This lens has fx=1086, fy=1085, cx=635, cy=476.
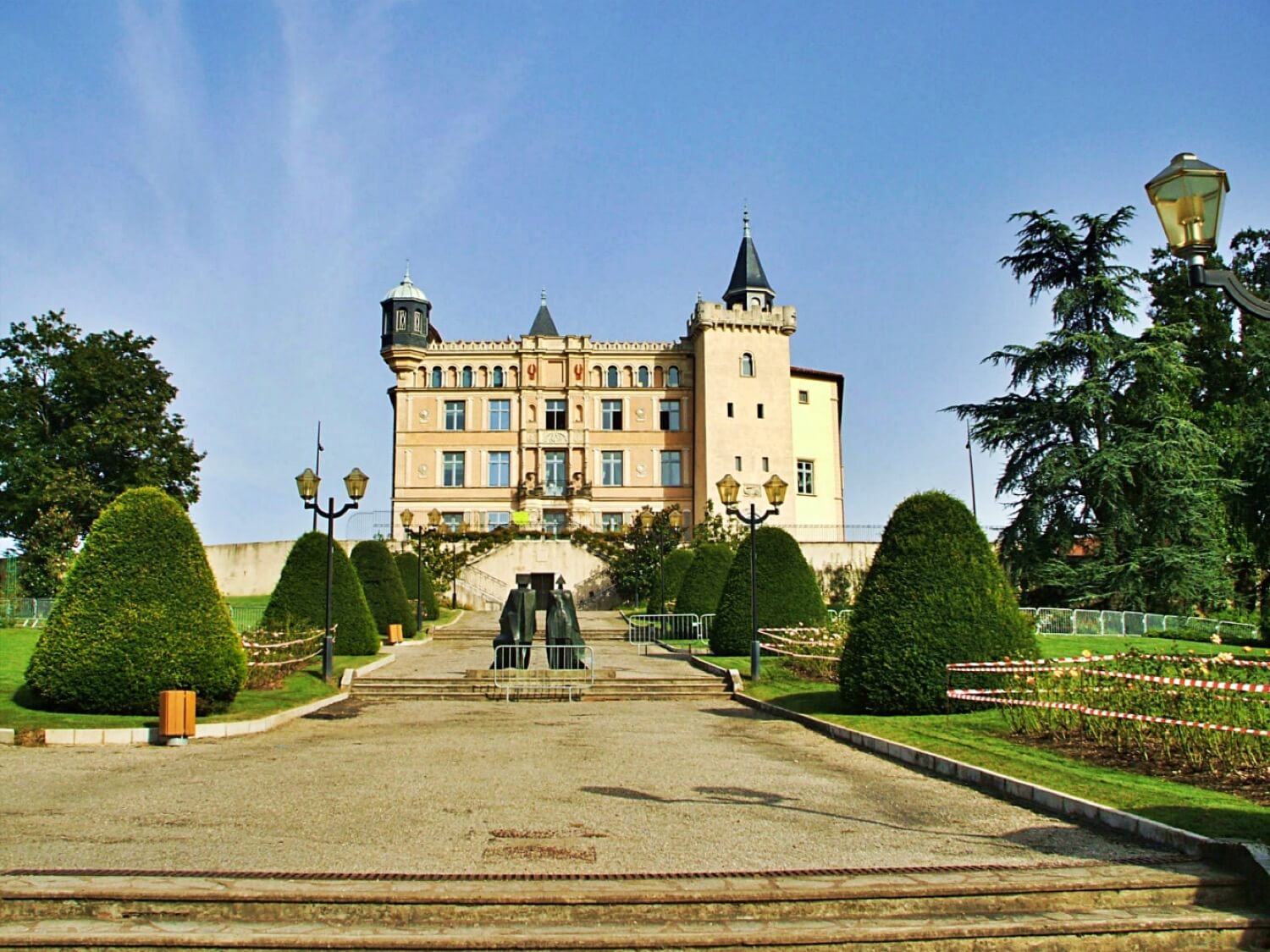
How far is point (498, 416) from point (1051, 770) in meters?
51.3

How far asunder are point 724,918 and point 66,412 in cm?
4887

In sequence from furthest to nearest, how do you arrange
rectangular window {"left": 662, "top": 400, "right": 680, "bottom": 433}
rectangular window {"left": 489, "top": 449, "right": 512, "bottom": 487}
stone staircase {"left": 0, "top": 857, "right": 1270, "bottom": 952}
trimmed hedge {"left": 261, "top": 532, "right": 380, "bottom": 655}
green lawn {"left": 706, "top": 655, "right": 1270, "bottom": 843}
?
rectangular window {"left": 662, "top": 400, "right": 680, "bottom": 433}
rectangular window {"left": 489, "top": 449, "right": 512, "bottom": 487}
trimmed hedge {"left": 261, "top": 532, "right": 380, "bottom": 655}
green lawn {"left": 706, "top": 655, "right": 1270, "bottom": 843}
stone staircase {"left": 0, "top": 857, "right": 1270, "bottom": 952}

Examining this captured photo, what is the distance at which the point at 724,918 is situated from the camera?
5.90m

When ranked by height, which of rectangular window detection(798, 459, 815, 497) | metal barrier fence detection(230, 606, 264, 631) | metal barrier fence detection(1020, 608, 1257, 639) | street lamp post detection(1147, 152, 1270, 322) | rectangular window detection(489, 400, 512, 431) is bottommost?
metal barrier fence detection(1020, 608, 1257, 639)

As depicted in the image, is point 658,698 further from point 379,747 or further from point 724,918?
point 724,918

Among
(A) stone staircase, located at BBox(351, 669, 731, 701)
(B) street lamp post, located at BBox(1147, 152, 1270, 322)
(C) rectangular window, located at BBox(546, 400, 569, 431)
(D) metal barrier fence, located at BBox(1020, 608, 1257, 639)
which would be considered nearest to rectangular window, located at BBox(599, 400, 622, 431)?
(C) rectangular window, located at BBox(546, 400, 569, 431)

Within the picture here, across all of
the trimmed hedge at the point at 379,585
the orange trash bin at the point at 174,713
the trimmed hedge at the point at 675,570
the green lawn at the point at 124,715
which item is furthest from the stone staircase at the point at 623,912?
the trimmed hedge at the point at 675,570

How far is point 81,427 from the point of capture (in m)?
45.9

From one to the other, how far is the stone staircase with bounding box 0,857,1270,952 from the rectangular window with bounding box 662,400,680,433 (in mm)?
53871

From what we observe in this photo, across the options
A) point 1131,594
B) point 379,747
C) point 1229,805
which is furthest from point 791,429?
point 1229,805

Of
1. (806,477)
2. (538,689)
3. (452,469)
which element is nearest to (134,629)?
(538,689)

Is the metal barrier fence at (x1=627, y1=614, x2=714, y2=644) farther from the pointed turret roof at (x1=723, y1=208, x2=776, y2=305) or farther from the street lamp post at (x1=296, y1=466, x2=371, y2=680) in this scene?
the pointed turret roof at (x1=723, y1=208, x2=776, y2=305)

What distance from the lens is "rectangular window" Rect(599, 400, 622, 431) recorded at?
59719 mm

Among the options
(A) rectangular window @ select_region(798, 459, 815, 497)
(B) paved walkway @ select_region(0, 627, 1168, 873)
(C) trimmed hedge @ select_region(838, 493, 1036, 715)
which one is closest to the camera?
(B) paved walkway @ select_region(0, 627, 1168, 873)
